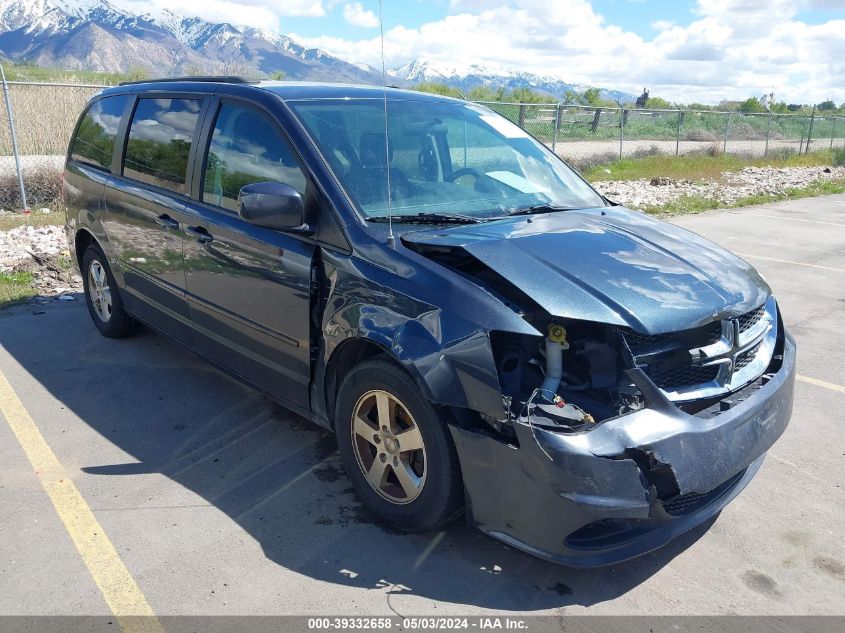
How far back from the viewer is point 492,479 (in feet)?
8.94

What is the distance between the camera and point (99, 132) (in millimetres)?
5492

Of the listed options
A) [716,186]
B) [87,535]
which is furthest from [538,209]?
[716,186]

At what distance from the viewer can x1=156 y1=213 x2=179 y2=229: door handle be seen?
4379mm

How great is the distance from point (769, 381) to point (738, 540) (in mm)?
746

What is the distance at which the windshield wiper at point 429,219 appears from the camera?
339 centimetres

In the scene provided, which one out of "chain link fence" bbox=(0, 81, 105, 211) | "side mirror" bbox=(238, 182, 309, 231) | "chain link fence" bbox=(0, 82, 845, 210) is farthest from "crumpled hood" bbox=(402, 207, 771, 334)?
"chain link fence" bbox=(0, 81, 105, 211)

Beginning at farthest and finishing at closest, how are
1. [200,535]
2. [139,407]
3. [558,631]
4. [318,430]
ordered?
[139,407] < [318,430] < [200,535] < [558,631]

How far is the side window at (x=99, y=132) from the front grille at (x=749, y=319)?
435 cm

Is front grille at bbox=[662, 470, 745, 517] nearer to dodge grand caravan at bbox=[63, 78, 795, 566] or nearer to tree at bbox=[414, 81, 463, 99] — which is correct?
dodge grand caravan at bbox=[63, 78, 795, 566]

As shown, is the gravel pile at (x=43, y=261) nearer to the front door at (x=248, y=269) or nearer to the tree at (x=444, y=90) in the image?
the front door at (x=248, y=269)

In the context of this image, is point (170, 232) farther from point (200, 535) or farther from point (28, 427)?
point (200, 535)

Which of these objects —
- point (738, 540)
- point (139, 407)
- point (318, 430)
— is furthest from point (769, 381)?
point (139, 407)

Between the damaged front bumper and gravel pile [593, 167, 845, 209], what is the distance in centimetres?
1071

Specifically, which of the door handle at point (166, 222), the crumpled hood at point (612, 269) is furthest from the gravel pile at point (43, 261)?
the crumpled hood at point (612, 269)
